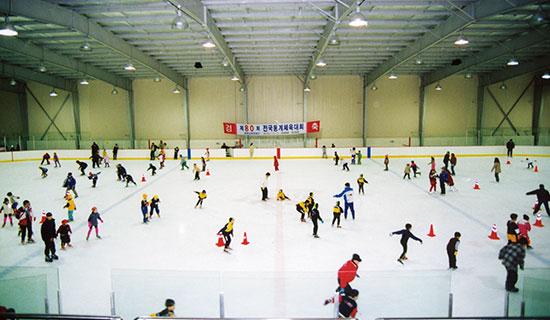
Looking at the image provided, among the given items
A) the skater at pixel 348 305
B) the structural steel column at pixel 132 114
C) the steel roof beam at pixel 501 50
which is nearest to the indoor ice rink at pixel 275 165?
the skater at pixel 348 305

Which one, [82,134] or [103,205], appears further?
[82,134]

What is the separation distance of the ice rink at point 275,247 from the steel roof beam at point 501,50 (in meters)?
7.44

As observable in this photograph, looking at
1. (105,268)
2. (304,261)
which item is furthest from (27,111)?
(304,261)

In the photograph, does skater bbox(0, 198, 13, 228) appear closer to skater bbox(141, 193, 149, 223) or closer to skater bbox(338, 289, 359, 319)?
skater bbox(141, 193, 149, 223)

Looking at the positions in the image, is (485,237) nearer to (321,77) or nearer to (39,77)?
(321,77)

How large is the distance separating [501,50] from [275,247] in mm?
21462

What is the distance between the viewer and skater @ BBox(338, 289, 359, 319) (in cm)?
500

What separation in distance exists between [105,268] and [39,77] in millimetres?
29096

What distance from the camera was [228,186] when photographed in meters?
17.4

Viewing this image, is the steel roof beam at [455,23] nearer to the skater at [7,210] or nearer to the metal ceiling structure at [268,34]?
the metal ceiling structure at [268,34]

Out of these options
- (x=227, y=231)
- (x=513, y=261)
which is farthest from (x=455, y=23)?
(x=227, y=231)

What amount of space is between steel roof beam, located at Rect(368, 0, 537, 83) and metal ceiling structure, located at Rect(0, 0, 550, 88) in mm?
43

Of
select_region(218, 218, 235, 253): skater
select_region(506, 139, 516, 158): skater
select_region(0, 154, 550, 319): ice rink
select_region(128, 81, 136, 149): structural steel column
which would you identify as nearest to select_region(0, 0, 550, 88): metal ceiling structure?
select_region(128, 81, 136, 149): structural steel column

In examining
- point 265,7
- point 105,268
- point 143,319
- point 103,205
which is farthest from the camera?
point 265,7
